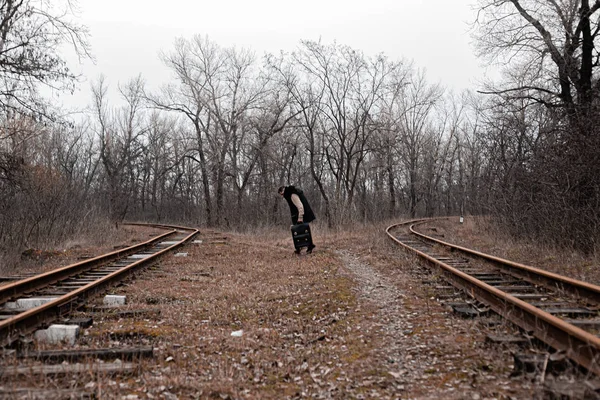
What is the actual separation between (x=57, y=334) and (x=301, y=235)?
26.1 ft

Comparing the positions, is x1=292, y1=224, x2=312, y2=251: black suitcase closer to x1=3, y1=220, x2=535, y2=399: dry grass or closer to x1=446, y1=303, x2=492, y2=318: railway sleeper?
x1=3, y1=220, x2=535, y2=399: dry grass

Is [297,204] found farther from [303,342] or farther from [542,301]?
[303,342]

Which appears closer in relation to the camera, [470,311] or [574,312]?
[574,312]

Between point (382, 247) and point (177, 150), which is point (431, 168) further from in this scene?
point (382, 247)

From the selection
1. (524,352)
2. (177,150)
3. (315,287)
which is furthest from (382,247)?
(177,150)

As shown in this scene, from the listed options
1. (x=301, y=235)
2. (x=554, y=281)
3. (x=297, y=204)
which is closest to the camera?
(x=554, y=281)

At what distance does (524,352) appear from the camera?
3.90 metres

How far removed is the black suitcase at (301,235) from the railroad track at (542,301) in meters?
3.81

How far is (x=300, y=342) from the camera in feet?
16.4

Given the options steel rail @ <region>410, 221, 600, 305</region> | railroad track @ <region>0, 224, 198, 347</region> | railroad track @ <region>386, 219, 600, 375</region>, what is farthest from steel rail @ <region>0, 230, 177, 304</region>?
steel rail @ <region>410, 221, 600, 305</region>

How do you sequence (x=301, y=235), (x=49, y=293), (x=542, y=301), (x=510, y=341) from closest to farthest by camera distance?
1. (x=510, y=341)
2. (x=542, y=301)
3. (x=49, y=293)
4. (x=301, y=235)

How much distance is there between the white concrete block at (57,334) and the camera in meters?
4.66

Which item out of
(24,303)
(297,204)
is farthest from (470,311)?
(297,204)

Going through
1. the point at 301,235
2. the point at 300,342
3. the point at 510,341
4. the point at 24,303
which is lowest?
the point at 300,342
